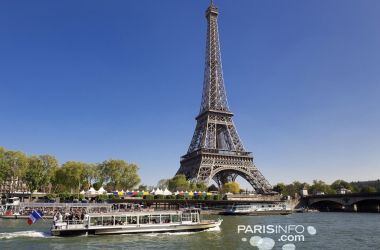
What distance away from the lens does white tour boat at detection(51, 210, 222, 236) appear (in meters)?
34.4

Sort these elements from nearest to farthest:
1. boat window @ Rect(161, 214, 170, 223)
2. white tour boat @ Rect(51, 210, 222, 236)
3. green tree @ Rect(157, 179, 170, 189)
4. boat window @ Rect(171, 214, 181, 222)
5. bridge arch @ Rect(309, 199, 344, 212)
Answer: white tour boat @ Rect(51, 210, 222, 236) < boat window @ Rect(161, 214, 170, 223) < boat window @ Rect(171, 214, 181, 222) < bridge arch @ Rect(309, 199, 344, 212) < green tree @ Rect(157, 179, 170, 189)

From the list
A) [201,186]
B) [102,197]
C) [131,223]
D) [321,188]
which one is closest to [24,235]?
[131,223]

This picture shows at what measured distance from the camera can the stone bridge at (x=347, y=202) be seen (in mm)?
87688

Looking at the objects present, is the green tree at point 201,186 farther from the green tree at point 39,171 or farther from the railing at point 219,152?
the green tree at point 39,171

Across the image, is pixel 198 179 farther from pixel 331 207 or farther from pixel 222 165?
pixel 331 207

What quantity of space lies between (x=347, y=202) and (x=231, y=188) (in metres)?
29.3

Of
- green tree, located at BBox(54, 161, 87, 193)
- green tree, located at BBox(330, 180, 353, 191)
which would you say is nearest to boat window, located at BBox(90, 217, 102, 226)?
green tree, located at BBox(54, 161, 87, 193)

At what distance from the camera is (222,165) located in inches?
3632

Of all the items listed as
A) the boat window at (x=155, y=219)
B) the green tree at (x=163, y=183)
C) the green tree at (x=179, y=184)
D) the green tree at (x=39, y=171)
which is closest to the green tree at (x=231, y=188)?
the green tree at (x=179, y=184)

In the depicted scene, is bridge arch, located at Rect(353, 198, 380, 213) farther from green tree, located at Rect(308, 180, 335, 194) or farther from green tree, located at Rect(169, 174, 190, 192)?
green tree, located at Rect(169, 174, 190, 192)

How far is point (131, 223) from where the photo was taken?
37.0 metres

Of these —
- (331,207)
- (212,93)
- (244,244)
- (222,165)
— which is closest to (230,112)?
(212,93)

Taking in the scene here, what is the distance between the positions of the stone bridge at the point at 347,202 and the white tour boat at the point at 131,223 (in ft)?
198

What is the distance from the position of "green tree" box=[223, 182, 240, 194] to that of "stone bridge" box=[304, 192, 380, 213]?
22513 millimetres
